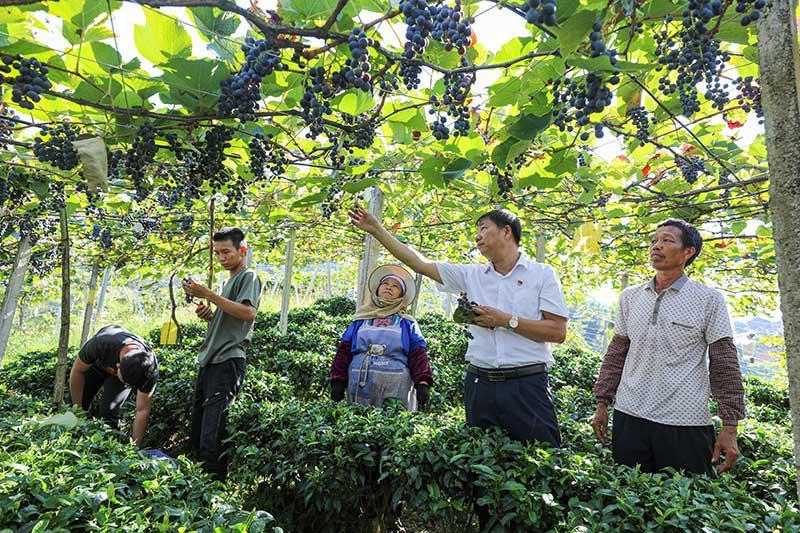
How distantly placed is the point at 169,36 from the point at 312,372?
4.96 metres

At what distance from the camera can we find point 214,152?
2199 millimetres

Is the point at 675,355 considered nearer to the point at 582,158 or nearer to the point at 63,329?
the point at 582,158

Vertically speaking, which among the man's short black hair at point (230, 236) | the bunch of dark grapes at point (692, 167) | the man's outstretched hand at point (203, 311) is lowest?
the man's outstretched hand at point (203, 311)

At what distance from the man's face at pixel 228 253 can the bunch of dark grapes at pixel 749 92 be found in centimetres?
329

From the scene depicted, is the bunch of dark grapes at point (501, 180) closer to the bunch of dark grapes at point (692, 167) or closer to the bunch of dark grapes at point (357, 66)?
the bunch of dark grapes at point (357, 66)

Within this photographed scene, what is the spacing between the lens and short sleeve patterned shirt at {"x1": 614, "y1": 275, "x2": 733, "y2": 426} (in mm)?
2219

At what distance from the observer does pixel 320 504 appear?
2598 mm

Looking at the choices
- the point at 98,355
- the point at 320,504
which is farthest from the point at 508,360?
the point at 98,355

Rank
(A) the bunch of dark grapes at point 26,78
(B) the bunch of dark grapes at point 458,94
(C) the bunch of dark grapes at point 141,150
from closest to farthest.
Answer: (A) the bunch of dark grapes at point 26,78 < (B) the bunch of dark grapes at point 458,94 < (C) the bunch of dark grapes at point 141,150

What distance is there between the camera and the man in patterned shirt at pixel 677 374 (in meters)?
2.20

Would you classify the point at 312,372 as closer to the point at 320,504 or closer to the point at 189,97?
the point at 320,504

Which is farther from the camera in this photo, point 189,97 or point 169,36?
point 189,97

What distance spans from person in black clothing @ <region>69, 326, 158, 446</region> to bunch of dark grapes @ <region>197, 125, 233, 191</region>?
5.73 feet

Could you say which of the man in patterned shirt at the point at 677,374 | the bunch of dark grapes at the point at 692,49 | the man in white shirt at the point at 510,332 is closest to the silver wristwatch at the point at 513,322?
the man in white shirt at the point at 510,332
